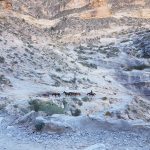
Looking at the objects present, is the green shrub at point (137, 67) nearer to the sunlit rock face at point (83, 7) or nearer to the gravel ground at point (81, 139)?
the sunlit rock face at point (83, 7)

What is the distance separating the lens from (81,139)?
13.6m

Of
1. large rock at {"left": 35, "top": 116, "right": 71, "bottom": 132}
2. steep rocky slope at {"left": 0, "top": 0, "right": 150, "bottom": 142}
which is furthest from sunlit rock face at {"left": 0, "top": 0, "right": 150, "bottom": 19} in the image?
large rock at {"left": 35, "top": 116, "right": 71, "bottom": 132}

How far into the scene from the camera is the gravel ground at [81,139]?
12.9 m

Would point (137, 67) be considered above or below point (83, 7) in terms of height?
below

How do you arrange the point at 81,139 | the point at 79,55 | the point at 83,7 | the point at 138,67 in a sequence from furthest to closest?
the point at 83,7
the point at 79,55
the point at 138,67
the point at 81,139

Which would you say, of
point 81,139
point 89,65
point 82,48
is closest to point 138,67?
point 89,65

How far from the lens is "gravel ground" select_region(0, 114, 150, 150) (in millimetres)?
12898

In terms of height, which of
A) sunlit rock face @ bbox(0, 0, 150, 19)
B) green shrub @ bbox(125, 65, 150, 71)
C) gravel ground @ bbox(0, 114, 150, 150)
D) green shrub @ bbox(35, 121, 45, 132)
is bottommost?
green shrub @ bbox(125, 65, 150, 71)

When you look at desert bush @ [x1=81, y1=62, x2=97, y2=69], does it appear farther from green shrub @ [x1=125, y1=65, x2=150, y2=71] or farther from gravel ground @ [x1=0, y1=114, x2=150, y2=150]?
gravel ground @ [x1=0, y1=114, x2=150, y2=150]

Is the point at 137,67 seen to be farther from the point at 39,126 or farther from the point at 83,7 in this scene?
the point at 39,126

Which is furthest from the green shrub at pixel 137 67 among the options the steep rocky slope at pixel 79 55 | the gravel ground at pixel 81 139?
the gravel ground at pixel 81 139

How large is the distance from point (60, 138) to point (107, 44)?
1485 inches

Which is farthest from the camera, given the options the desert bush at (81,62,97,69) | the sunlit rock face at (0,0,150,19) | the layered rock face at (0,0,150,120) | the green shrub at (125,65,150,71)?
the sunlit rock face at (0,0,150,19)

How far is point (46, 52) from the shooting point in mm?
40875
